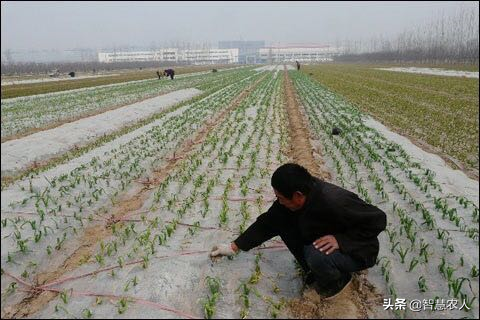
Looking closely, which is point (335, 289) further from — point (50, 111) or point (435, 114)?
point (50, 111)

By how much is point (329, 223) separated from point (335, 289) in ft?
2.26

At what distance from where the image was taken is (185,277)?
13.7ft

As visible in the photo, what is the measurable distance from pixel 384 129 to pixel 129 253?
9.27m

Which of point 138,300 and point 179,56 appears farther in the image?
point 179,56

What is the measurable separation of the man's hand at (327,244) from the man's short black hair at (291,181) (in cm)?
44

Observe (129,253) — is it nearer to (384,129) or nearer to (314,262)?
(314,262)

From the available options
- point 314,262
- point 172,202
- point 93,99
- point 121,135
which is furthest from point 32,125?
point 314,262

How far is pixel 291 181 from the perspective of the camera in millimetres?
3432

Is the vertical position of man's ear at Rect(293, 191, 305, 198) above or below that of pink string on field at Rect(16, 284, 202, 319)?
above

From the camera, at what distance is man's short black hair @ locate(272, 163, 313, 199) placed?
344cm

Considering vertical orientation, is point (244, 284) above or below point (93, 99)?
below

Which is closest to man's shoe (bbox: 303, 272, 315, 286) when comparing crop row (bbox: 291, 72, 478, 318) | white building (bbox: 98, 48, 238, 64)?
crop row (bbox: 291, 72, 478, 318)

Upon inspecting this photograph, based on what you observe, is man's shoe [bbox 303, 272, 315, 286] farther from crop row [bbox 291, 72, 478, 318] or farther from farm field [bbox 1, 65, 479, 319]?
crop row [bbox 291, 72, 478, 318]

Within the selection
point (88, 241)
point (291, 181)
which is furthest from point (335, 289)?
point (88, 241)
